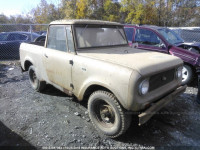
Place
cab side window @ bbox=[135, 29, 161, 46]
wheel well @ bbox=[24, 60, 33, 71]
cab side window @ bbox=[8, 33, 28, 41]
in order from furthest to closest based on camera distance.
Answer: cab side window @ bbox=[8, 33, 28, 41]
cab side window @ bbox=[135, 29, 161, 46]
wheel well @ bbox=[24, 60, 33, 71]

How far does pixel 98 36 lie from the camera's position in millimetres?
3447

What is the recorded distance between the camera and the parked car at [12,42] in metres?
8.73

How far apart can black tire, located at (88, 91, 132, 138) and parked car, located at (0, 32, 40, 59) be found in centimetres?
725

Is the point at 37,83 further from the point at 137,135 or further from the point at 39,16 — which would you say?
the point at 39,16

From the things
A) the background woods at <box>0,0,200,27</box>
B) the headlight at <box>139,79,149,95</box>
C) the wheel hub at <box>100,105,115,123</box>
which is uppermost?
the background woods at <box>0,0,200,27</box>

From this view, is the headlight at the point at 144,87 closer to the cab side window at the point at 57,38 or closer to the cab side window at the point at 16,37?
the cab side window at the point at 57,38

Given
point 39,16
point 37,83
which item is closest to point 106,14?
point 39,16

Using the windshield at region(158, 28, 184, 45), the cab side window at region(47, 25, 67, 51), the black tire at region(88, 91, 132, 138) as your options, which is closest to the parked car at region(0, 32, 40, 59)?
the cab side window at region(47, 25, 67, 51)

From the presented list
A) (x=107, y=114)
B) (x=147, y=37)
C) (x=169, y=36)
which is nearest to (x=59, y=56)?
(x=107, y=114)

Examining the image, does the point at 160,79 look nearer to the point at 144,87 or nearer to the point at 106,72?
the point at 144,87

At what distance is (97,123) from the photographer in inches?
114

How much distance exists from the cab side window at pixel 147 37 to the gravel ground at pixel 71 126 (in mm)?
2029

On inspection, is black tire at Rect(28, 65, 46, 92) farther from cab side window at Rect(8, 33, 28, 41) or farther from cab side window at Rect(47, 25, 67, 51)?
cab side window at Rect(8, 33, 28, 41)

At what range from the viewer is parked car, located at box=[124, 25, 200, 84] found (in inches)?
192
